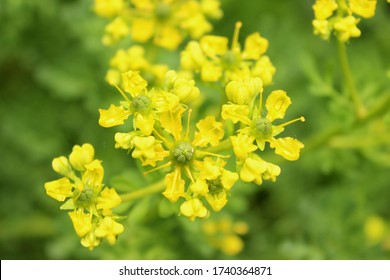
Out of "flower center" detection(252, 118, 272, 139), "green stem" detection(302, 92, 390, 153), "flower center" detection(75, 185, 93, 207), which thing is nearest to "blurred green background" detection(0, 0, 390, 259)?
"green stem" detection(302, 92, 390, 153)

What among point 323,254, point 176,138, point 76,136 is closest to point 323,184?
point 323,254

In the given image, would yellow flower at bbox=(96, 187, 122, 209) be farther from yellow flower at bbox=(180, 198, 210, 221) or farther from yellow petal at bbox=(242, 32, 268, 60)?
yellow petal at bbox=(242, 32, 268, 60)

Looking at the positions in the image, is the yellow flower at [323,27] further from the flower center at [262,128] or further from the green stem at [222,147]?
the green stem at [222,147]

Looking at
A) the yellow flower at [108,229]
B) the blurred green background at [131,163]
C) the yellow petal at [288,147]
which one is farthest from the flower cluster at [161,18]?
the yellow flower at [108,229]

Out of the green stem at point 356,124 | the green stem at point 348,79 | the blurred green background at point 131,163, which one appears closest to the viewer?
the green stem at point 348,79

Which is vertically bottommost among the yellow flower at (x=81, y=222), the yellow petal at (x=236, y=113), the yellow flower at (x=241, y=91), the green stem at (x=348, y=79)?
the yellow flower at (x=81, y=222)
